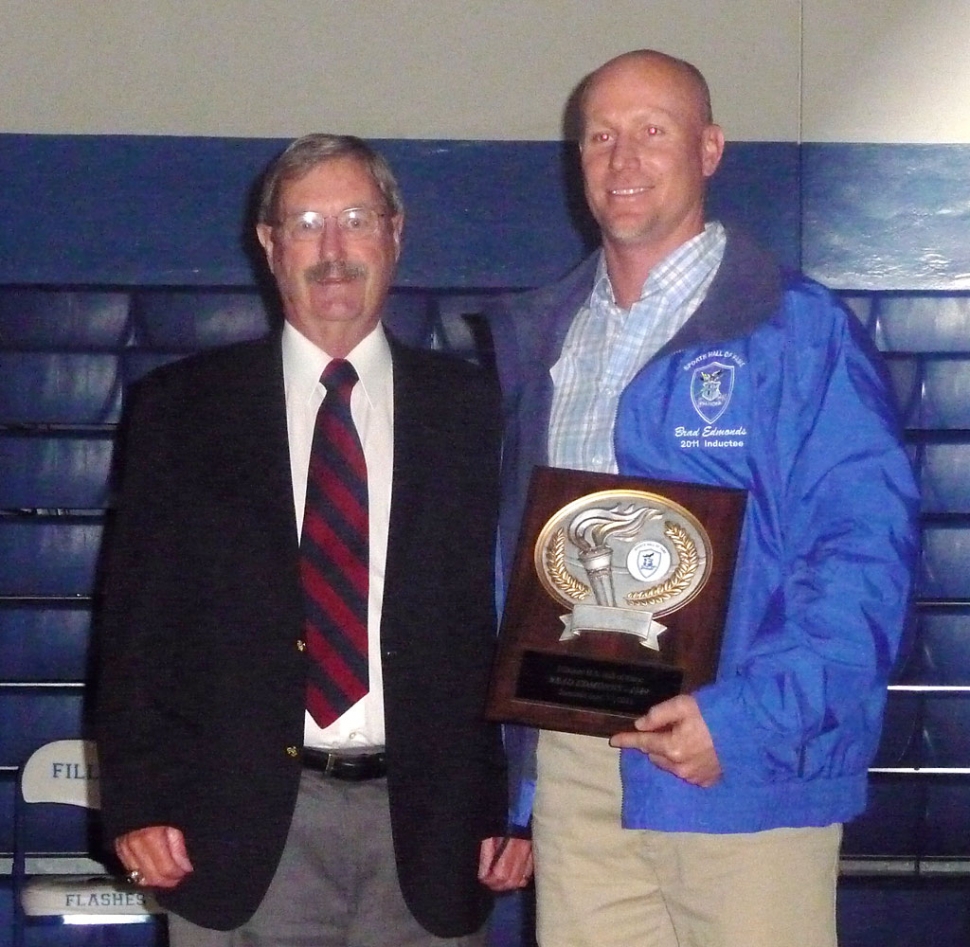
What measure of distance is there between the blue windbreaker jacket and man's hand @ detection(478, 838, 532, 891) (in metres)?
0.35

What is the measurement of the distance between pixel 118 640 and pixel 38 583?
235 centimetres

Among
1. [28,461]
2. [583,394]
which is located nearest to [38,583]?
[28,461]

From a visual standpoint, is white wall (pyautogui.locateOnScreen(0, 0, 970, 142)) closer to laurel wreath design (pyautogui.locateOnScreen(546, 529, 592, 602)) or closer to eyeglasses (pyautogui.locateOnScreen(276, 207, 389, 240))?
eyeglasses (pyautogui.locateOnScreen(276, 207, 389, 240))

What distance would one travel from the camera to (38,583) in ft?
14.3

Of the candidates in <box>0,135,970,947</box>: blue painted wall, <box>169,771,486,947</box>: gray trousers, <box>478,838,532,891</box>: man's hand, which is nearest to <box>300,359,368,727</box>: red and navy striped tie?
<box>169,771,486,947</box>: gray trousers

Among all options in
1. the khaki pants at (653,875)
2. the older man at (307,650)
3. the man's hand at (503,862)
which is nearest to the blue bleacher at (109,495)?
the older man at (307,650)

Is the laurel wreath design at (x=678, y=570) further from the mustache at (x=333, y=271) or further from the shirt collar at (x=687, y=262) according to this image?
the mustache at (x=333, y=271)

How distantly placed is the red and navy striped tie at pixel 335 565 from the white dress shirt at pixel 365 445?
0.7 inches

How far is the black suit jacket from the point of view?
2092 millimetres

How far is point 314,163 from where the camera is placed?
2254mm

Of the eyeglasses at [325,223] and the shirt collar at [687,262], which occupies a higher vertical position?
the eyeglasses at [325,223]

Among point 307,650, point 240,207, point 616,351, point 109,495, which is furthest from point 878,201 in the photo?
point 307,650

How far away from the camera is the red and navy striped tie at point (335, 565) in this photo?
2.10 m

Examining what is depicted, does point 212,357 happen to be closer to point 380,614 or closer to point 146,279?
point 380,614
